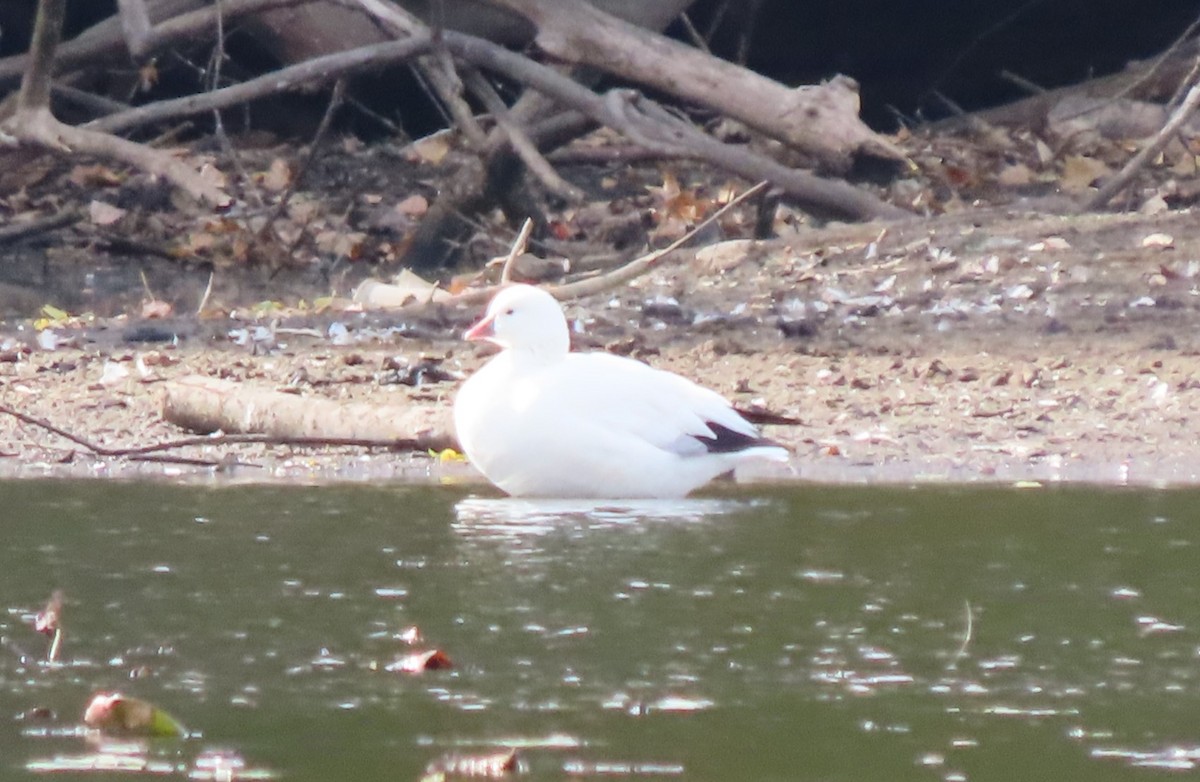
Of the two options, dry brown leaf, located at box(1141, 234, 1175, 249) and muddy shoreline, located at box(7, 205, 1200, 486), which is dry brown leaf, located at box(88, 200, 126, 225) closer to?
muddy shoreline, located at box(7, 205, 1200, 486)

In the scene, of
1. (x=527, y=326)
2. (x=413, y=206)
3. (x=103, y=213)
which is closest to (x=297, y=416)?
(x=527, y=326)

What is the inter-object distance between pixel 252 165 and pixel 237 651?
9257 mm

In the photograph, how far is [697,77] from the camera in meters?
10.7

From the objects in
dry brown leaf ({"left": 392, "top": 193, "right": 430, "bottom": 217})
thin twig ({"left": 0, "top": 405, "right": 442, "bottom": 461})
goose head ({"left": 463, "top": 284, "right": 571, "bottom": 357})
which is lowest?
thin twig ({"left": 0, "top": 405, "right": 442, "bottom": 461})

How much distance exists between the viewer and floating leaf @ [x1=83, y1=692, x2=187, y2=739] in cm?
345

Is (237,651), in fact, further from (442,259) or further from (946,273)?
(442,259)

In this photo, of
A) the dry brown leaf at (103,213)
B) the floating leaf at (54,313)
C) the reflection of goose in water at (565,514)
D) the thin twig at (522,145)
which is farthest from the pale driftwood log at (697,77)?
the reflection of goose in water at (565,514)

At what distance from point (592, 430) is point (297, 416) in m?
1.39

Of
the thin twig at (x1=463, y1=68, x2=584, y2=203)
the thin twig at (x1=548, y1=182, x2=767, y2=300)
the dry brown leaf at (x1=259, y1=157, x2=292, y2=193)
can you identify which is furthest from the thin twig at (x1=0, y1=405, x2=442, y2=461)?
the dry brown leaf at (x1=259, y1=157, x2=292, y2=193)

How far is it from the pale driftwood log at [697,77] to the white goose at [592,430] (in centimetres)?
388

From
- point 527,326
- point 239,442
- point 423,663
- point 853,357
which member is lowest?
point 423,663

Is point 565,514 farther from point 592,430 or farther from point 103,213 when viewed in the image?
point 103,213

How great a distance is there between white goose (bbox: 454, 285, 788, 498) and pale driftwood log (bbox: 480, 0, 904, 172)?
3884 millimetres

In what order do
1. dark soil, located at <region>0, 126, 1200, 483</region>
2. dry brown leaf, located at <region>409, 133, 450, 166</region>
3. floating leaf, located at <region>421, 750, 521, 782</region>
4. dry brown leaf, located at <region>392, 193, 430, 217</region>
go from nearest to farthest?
1. floating leaf, located at <region>421, 750, 521, 782</region>
2. dark soil, located at <region>0, 126, 1200, 483</region>
3. dry brown leaf, located at <region>392, 193, 430, 217</region>
4. dry brown leaf, located at <region>409, 133, 450, 166</region>
